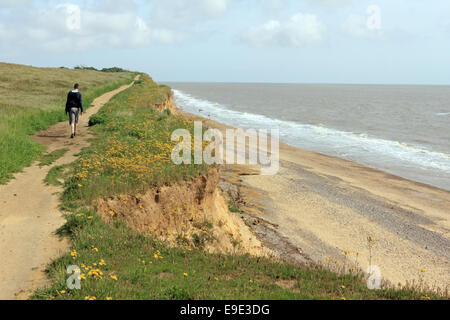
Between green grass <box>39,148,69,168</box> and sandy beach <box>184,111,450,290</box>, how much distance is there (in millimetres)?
8359

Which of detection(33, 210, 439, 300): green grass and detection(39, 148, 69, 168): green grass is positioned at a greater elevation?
detection(39, 148, 69, 168): green grass

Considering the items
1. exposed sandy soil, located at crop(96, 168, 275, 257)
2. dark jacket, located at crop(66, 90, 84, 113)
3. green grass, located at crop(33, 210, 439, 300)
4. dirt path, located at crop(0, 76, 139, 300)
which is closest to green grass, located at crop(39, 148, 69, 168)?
dirt path, located at crop(0, 76, 139, 300)

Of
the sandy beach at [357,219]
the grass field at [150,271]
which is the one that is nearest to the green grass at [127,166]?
the grass field at [150,271]

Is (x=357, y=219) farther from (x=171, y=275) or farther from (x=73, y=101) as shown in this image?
(x=73, y=101)

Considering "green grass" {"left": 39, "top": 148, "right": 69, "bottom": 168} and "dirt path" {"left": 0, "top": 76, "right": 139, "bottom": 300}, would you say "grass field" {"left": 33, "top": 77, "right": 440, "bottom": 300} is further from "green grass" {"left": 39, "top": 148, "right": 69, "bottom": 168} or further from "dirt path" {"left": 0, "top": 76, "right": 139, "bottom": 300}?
"green grass" {"left": 39, "top": 148, "right": 69, "bottom": 168}

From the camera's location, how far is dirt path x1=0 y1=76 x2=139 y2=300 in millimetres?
5806

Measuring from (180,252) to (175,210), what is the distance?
3.14 m

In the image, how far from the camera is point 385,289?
20.7 ft

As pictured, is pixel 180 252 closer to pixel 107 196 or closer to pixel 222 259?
pixel 222 259

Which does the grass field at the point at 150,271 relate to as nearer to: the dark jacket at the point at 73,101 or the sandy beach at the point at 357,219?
the sandy beach at the point at 357,219

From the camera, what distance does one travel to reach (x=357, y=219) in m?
16.8

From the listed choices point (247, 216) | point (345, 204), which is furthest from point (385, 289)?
point (345, 204)

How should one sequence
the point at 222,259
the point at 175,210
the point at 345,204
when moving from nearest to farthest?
the point at 222,259 → the point at 175,210 → the point at 345,204

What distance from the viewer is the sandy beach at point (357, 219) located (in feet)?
41.7
